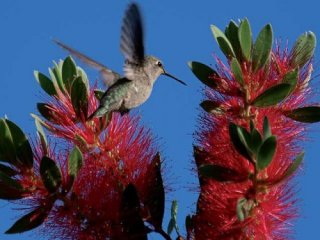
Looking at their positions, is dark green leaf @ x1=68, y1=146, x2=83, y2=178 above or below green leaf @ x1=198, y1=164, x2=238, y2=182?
above

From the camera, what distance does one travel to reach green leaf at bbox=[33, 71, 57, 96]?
2.30 meters

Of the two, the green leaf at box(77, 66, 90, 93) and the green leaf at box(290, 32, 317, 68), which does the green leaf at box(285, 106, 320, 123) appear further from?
the green leaf at box(77, 66, 90, 93)

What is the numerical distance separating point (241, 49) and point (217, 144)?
0.30m

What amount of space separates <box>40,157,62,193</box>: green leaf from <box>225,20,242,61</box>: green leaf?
0.65 metres

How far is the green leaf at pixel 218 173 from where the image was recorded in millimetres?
1852

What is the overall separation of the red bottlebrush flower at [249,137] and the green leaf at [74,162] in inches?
13.6

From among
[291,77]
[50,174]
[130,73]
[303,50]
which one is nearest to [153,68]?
[130,73]

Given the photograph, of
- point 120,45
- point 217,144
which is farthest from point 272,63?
point 120,45

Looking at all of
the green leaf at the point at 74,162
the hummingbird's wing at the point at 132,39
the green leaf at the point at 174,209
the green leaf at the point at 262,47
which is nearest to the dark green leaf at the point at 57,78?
the hummingbird's wing at the point at 132,39

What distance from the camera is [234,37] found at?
84.4 inches

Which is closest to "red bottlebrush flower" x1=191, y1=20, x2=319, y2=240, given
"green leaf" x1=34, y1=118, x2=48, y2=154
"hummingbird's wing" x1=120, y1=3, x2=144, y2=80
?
"hummingbird's wing" x1=120, y1=3, x2=144, y2=80

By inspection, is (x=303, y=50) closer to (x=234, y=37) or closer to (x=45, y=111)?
(x=234, y=37)

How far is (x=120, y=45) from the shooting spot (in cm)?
255

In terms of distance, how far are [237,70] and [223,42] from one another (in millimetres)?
134
